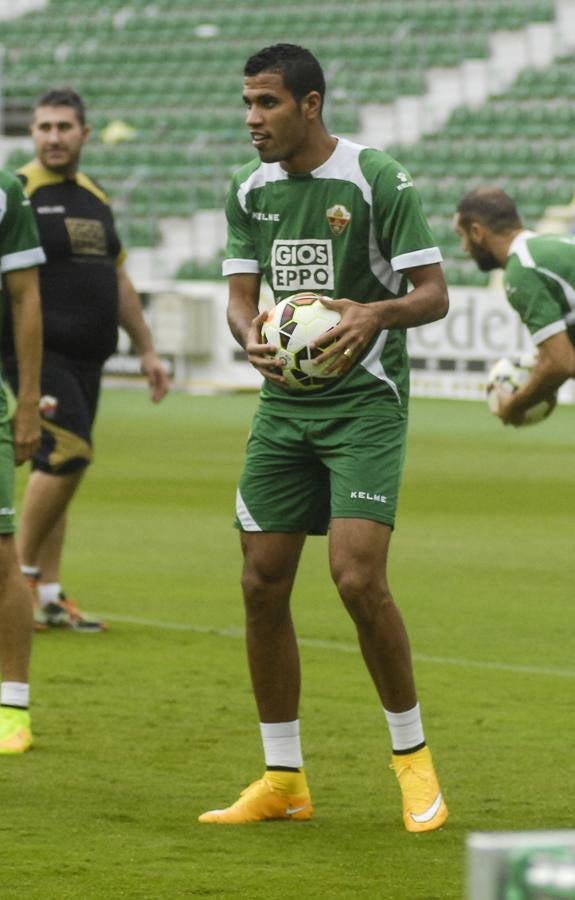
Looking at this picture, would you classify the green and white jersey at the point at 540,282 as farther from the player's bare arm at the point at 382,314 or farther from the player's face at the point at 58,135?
the player's bare arm at the point at 382,314

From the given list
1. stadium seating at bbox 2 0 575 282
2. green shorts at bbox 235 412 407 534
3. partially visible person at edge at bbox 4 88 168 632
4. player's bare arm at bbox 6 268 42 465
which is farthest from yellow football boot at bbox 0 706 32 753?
stadium seating at bbox 2 0 575 282

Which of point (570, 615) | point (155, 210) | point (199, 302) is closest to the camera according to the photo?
point (570, 615)

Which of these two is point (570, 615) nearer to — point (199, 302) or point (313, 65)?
point (313, 65)

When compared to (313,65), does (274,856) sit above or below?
below

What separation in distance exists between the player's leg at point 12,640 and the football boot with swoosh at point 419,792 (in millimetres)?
1386

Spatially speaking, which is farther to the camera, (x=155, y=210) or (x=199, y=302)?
(x=155, y=210)

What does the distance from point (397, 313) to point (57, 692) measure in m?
2.71

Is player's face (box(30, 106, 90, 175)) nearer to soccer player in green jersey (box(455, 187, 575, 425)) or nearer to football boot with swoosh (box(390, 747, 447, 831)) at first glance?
soccer player in green jersey (box(455, 187, 575, 425))

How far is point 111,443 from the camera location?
1798cm

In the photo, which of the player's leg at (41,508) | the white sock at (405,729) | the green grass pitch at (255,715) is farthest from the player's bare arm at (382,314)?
the player's leg at (41,508)

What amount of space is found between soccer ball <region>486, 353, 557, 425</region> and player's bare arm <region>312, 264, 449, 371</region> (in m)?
3.68

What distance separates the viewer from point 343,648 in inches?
316

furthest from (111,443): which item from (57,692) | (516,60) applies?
(516,60)

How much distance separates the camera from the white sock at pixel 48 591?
820 centimetres
